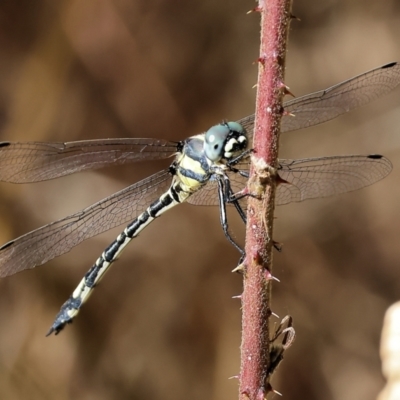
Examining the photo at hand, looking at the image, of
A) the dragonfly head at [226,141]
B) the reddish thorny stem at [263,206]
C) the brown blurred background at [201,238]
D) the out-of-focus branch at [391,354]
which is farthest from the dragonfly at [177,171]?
the brown blurred background at [201,238]

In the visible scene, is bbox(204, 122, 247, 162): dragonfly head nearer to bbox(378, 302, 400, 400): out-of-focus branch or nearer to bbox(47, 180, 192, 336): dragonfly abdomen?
bbox(47, 180, 192, 336): dragonfly abdomen

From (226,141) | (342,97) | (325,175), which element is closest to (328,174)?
(325,175)

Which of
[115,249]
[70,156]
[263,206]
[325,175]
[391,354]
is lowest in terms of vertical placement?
[391,354]

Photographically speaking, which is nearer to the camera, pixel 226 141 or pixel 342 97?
pixel 226 141

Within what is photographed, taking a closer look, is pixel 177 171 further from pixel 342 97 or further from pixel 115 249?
pixel 342 97

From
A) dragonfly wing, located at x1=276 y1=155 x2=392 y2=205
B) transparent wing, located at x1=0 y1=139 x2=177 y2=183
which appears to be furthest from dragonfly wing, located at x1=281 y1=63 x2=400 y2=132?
transparent wing, located at x1=0 y1=139 x2=177 y2=183

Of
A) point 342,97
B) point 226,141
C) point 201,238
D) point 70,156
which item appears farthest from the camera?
point 201,238

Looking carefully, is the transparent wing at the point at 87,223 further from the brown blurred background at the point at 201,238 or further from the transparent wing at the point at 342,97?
the brown blurred background at the point at 201,238

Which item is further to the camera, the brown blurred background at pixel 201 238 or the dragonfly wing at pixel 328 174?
the brown blurred background at pixel 201 238
